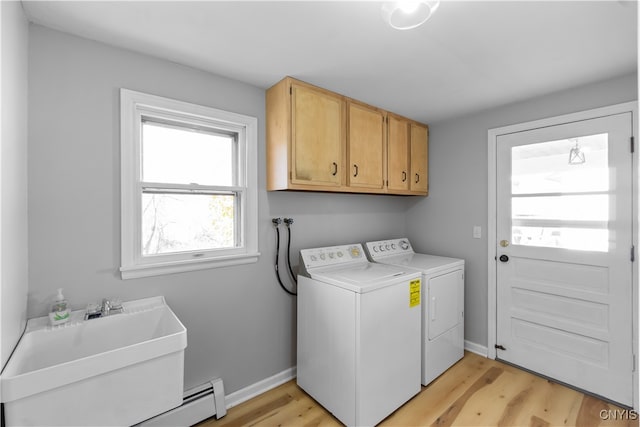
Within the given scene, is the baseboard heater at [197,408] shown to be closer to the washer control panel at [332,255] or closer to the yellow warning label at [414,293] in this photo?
the washer control panel at [332,255]

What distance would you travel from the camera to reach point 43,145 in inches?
59.1

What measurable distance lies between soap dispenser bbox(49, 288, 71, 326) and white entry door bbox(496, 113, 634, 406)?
3.15 m

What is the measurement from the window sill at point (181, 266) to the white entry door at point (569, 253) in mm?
2257

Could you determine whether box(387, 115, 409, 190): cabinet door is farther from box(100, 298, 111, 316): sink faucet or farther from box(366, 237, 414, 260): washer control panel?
box(100, 298, 111, 316): sink faucet

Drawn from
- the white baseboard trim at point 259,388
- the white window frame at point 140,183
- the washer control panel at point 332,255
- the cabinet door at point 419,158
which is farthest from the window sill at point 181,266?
the cabinet door at point 419,158

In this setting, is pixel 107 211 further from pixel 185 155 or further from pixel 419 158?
pixel 419 158

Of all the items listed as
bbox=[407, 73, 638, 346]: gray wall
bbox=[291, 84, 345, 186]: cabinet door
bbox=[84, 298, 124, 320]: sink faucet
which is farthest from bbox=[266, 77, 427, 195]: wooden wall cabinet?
bbox=[84, 298, 124, 320]: sink faucet

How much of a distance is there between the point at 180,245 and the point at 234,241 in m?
0.38

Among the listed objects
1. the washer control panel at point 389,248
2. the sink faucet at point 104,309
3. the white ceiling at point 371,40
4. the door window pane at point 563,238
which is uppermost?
the white ceiling at point 371,40

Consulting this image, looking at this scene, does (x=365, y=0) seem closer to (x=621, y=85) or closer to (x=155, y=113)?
(x=155, y=113)

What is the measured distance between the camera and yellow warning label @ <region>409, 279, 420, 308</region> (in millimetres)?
2193

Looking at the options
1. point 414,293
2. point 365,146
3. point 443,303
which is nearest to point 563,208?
point 443,303

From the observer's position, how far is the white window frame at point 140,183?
172cm

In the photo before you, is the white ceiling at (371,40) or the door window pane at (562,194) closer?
the white ceiling at (371,40)
